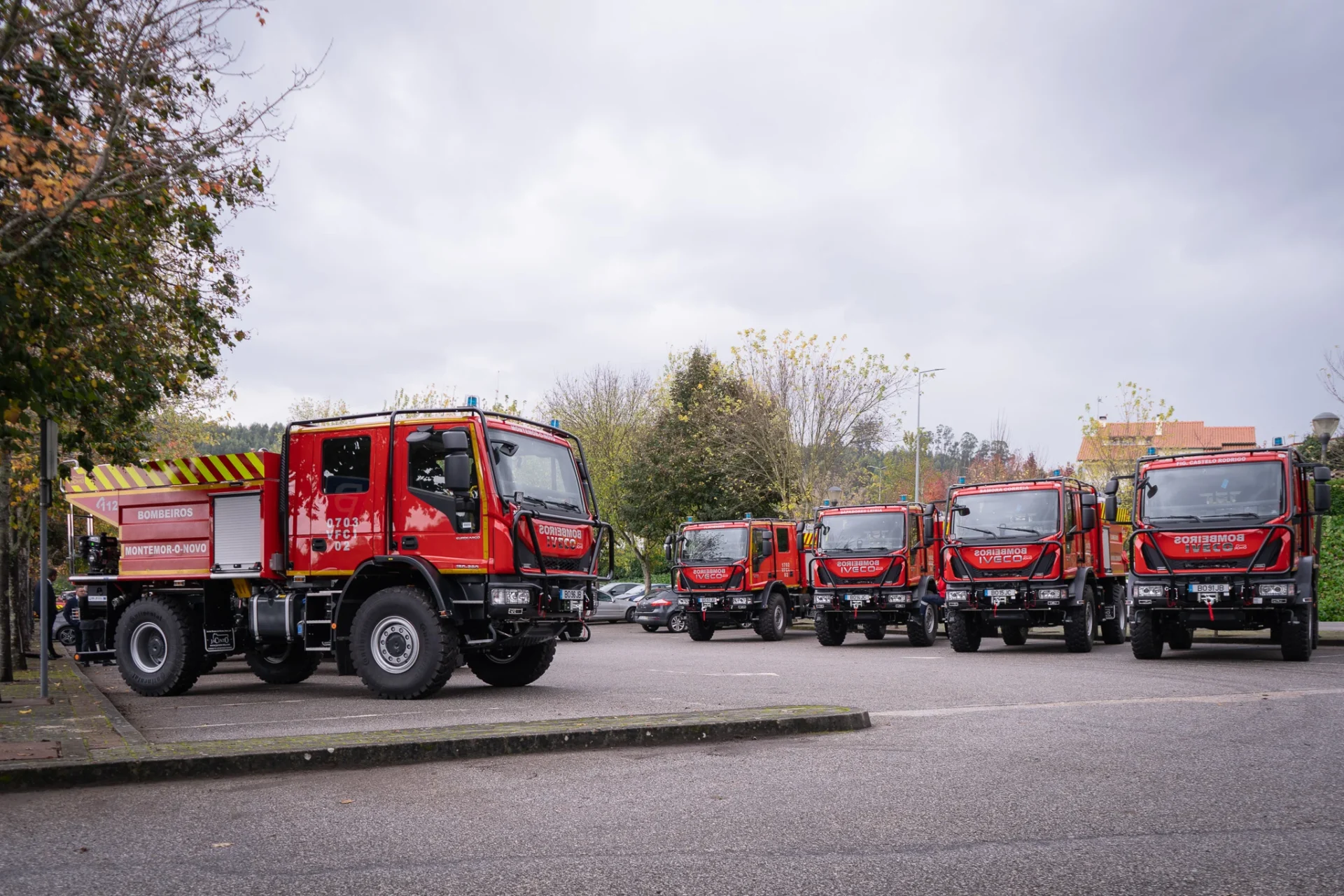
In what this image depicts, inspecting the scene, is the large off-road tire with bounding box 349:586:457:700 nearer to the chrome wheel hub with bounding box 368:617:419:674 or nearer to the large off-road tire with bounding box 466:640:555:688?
the chrome wheel hub with bounding box 368:617:419:674

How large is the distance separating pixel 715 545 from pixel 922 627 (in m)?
5.49

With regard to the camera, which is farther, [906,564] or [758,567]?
[758,567]

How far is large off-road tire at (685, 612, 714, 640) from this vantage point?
2581 centimetres

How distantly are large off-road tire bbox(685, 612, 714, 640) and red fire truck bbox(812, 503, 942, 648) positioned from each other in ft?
12.8

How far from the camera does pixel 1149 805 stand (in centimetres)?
582

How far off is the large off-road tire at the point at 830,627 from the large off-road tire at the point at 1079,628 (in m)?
4.84

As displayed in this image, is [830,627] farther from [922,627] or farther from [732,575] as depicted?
[732,575]

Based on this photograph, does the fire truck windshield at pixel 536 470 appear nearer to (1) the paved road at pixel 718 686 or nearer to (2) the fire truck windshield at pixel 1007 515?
(1) the paved road at pixel 718 686

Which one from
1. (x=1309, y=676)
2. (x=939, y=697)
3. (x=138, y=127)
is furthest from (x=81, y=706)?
(x=1309, y=676)

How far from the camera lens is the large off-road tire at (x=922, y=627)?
71.6ft

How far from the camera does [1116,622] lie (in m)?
21.5

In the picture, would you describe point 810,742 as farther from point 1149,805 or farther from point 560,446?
point 560,446

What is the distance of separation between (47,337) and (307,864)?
6361mm

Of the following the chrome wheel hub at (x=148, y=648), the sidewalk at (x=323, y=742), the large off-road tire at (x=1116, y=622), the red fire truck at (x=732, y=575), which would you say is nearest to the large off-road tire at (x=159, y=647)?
the chrome wheel hub at (x=148, y=648)
